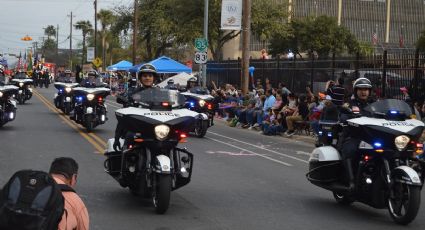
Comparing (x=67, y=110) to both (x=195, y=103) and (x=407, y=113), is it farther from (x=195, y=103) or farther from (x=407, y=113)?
(x=407, y=113)

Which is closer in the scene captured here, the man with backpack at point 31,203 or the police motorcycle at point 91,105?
the man with backpack at point 31,203

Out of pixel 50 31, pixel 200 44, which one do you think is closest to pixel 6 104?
pixel 200 44

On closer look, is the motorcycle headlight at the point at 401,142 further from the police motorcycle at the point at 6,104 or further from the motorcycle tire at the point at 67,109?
the motorcycle tire at the point at 67,109

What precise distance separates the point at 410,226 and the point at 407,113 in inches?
54.7

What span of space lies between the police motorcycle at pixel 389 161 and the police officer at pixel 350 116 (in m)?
0.07

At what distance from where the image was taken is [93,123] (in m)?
19.4

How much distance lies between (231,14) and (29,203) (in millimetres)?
26108

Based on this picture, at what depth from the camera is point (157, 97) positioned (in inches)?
345

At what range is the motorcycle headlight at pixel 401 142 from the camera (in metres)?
8.05

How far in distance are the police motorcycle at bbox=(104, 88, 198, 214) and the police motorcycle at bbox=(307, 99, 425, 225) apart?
7.09 ft

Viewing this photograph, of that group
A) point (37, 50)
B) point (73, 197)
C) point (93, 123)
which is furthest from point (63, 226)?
point (37, 50)

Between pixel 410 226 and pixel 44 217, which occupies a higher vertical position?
pixel 44 217

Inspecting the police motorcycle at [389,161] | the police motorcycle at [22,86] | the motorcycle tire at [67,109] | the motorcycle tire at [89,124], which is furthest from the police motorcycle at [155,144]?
the police motorcycle at [22,86]

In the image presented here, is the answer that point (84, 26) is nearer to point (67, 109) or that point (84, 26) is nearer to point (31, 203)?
point (67, 109)
